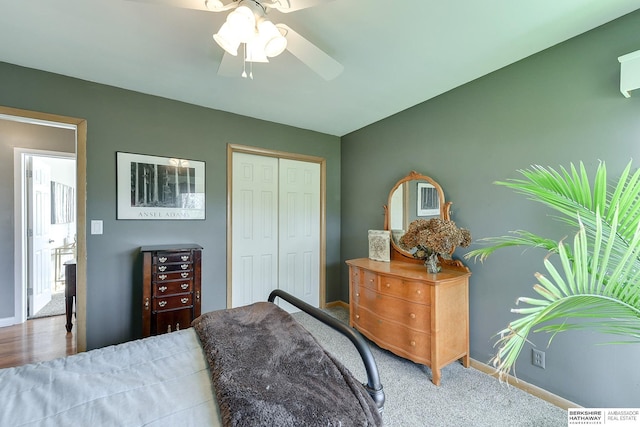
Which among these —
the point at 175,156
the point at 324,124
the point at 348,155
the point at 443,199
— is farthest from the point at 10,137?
the point at 443,199

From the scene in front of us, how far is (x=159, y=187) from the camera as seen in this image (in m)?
2.56

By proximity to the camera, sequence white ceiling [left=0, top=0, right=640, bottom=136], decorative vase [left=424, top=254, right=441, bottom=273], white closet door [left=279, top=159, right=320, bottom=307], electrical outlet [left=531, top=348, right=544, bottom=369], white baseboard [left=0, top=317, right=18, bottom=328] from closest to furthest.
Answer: white ceiling [left=0, top=0, right=640, bottom=136] → electrical outlet [left=531, top=348, right=544, bottom=369] → decorative vase [left=424, top=254, right=441, bottom=273] → white baseboard [left=0, top=317, right=18, bottom=328] → white closet door [left=279, top=159, right=320, bottom=307]

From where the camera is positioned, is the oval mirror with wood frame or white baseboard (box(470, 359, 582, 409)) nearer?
white baseboard (box(470, 359, 582, 409))

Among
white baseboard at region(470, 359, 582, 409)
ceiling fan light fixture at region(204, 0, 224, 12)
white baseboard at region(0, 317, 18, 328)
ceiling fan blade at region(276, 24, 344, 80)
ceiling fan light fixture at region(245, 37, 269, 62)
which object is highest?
ceiling fan light fixture at region(204, 0, 224, 12)

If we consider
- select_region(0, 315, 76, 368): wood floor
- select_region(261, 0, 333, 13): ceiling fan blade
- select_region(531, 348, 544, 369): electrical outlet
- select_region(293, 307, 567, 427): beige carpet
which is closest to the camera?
select_region(261, 0, 333, 13): ceiling fan blade

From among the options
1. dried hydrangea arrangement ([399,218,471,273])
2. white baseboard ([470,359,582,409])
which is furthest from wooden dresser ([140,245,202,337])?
white baseboard ([470,359,582,409])

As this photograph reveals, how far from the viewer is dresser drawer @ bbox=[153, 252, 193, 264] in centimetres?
223

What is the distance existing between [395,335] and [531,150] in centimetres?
176

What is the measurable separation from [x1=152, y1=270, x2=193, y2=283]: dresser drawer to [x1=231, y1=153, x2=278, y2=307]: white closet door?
0.70m

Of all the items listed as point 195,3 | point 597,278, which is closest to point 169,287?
point 195,3

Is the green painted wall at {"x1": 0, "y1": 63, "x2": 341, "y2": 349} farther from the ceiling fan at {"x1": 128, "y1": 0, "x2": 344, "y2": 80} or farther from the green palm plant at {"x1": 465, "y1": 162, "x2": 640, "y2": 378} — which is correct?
the green palm plant at {"x1": 465, "y1": 162, "x2": 640, "y2": 378}

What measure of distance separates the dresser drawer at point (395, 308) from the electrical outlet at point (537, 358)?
710 mm

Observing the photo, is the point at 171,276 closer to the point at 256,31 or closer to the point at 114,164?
the point at 114,164

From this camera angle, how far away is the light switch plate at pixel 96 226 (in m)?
2.28
